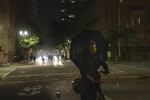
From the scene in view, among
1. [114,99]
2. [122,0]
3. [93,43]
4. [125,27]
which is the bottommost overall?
[114,99]

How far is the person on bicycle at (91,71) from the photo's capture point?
7.94 m

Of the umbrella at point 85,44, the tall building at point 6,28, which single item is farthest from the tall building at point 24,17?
the umbrella at point 85,44

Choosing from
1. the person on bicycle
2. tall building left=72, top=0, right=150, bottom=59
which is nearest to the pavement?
the person on bicycle

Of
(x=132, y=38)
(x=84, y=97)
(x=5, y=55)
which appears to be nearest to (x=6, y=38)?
(x=5, y=55)

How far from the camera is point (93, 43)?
7801 millimetres

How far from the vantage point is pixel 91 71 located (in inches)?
318

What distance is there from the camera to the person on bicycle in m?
7.94

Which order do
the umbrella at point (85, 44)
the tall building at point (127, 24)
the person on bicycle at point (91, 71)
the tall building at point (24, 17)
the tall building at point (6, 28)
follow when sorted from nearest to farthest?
the umbrella at point (85, 44)
the person on bicycle at point (91, 71)
the tall building at point (6, 28)
the tall building at point (127, 24)
the tall building at point (24, 17)

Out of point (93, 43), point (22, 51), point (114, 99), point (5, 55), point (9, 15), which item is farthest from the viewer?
point (22, 51)

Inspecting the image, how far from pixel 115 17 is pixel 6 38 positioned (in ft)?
64.9

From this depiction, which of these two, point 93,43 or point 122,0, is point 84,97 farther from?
point 122,0

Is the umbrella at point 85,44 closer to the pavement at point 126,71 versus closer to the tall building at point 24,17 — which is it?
the pavement at point 126,71

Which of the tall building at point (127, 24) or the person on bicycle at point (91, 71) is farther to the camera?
the tall building at point (127, 24)

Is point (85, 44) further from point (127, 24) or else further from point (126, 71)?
point (127, 24)
